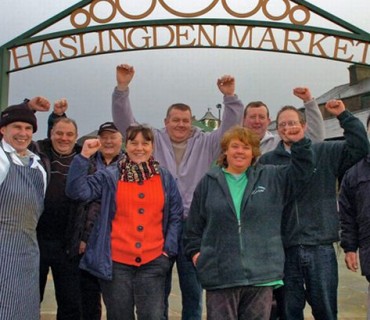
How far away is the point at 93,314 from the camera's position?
Answer: 14.0 feet

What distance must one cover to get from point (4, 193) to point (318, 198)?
6.83ft

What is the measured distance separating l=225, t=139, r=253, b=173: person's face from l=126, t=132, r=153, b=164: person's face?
60 cm

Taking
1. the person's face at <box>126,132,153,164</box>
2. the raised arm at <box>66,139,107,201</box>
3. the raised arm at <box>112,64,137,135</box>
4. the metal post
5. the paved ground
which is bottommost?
the paved ground

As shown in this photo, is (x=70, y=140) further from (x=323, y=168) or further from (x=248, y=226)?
(x=323, y=168)

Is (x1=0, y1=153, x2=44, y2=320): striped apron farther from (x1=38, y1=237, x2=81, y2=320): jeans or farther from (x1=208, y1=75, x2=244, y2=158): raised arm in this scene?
(x1=208, y1=75, x2=244, y2=158): raised arm

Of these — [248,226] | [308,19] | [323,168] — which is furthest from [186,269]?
[308,19]

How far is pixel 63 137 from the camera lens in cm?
400

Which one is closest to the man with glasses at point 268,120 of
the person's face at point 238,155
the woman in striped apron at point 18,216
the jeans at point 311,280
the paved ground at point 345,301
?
the person's face at point 238,155

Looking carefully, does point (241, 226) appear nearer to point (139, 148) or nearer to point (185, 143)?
point (139, 148)

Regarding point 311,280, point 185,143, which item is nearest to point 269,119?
point 185,143

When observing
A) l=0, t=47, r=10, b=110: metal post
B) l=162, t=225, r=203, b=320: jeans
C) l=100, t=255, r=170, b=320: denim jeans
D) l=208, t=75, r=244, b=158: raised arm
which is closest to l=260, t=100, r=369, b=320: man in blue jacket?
l=208, t=75, r=244, b=158: raised arm

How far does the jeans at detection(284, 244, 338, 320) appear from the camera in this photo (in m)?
3.28

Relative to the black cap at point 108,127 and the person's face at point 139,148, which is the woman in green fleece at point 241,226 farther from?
the black cap at point 108,127

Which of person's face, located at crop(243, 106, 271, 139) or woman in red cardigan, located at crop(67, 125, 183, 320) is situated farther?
person's face, located at crop(243, 106, 271, 139)
